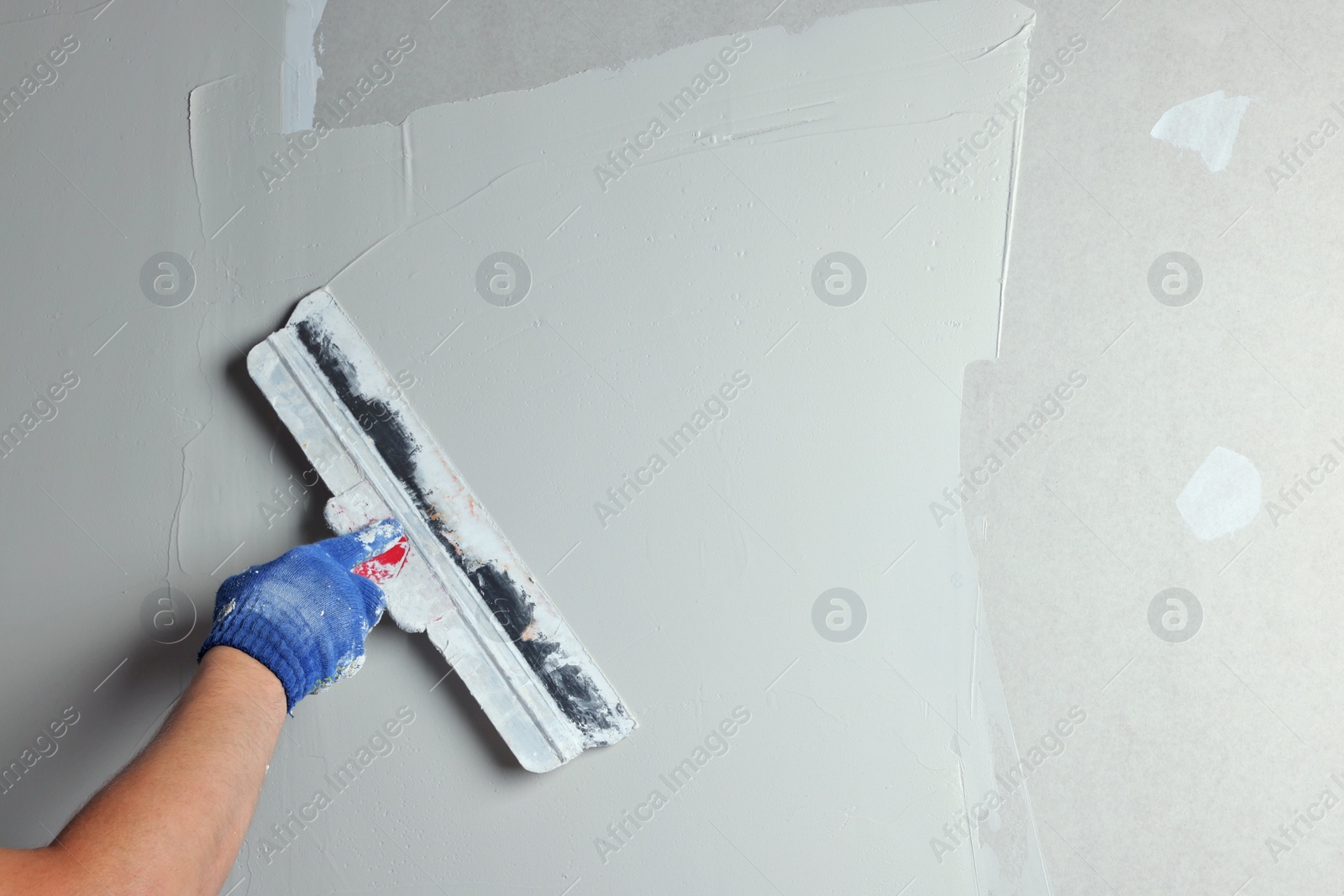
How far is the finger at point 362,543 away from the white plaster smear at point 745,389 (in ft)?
0.55

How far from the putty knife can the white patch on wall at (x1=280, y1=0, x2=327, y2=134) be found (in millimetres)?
382

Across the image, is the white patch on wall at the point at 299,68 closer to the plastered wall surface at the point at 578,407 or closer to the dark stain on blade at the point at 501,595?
the plastered wall surface at the point at 578,407

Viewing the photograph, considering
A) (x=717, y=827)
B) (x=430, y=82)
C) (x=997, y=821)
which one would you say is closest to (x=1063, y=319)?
(x=997, y=821)

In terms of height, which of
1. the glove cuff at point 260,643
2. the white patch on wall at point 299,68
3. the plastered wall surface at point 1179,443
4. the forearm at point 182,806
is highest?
the white patch on wall at point 299,68

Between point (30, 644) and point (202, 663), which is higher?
point (30, 644)

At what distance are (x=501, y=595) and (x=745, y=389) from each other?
539 millimetres

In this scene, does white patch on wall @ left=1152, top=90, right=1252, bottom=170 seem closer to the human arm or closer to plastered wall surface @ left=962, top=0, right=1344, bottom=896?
plastered wall surface @ left=962, top=0, right=1344, bottom=896

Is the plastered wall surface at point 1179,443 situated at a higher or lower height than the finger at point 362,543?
lower

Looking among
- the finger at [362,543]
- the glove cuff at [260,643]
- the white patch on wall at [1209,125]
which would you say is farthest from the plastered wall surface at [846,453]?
the glove cuff at [260,643]

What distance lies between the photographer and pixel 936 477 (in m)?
1.44

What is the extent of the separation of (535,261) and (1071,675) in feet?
3.79

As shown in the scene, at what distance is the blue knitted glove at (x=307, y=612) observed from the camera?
1.24m

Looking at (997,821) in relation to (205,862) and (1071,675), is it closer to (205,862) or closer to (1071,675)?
(1071,675)

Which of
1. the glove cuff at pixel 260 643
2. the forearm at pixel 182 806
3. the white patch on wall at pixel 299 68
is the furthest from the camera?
the white patch on wall at pixel 299 68
